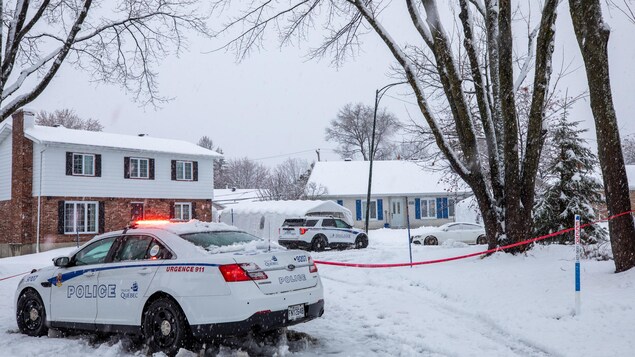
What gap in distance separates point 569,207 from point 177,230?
46.4 ft

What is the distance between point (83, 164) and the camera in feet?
97.8

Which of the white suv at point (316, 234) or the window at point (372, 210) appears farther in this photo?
the window at point (372, 210)

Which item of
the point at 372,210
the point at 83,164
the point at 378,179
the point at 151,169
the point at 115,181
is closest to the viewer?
the point at 83,164

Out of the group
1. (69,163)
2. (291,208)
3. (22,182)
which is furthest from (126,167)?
(291,208)

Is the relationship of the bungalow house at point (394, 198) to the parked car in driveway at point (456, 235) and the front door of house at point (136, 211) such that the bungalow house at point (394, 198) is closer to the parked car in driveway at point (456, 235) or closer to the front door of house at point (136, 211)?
the front door of house at point (136, 211)

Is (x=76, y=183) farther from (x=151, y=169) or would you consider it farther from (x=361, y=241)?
(x=361, y=241)

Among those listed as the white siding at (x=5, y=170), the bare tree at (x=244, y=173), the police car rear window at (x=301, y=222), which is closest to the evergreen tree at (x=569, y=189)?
the police car rear window at (x=301, y=222)

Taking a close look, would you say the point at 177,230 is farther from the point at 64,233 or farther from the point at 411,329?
the point at 64,233

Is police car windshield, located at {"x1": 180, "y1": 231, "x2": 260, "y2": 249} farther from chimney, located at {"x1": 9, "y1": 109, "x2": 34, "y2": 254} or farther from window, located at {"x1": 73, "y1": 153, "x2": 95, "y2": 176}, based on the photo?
window, located at {"x1": 73, "y1": 153, "x2": 95, "y2": 176}

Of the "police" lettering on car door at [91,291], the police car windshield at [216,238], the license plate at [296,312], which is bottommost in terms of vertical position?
the license plate at [296,312]

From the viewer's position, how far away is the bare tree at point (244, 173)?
97319 mm

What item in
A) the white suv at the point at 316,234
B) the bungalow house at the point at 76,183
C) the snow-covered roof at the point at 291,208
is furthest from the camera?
the snow-covered roof at the point at 291,208

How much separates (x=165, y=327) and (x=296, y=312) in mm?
1477

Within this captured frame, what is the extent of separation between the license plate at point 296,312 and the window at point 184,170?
2862 centimetres
